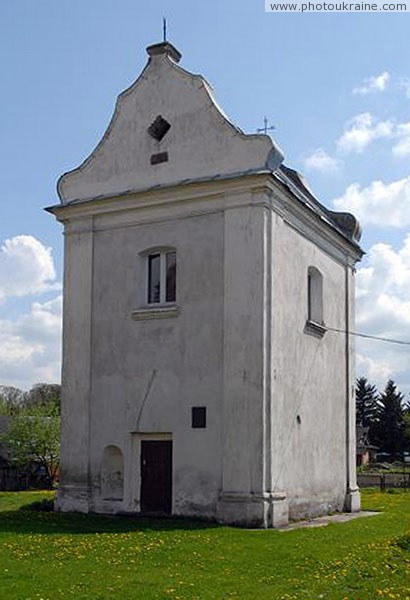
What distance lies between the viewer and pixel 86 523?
1842 centimetres

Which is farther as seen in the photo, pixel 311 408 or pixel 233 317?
pixel 311 408

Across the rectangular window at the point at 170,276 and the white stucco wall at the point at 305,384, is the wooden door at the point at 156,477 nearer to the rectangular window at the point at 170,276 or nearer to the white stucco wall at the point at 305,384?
the white stucco wall at the point at 305,384

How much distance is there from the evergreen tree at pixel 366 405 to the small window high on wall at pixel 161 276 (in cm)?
7206

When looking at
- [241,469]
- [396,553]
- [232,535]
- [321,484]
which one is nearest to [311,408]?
[321,484]

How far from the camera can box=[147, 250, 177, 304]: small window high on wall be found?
68.3ft

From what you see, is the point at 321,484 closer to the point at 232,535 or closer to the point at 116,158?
the point at 232,535

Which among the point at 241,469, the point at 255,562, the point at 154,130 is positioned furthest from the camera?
the point at 154,130

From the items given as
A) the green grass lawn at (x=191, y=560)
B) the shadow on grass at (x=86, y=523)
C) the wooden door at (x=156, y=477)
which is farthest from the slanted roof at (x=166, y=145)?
the green grass lawn at (x=191, y=560)

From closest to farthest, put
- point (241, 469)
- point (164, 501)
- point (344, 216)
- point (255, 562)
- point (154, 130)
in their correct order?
point (255, 562)
point (241, 469)
point (164, 501)
point (154, 130)
point (344, 216)

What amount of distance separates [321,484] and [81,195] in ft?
32.8

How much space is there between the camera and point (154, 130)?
21594 millimetres

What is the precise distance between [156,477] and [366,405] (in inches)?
3012

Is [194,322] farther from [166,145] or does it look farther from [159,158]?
[166,145]

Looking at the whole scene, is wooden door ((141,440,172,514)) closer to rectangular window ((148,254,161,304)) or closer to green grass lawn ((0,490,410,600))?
green grass lawn ((0,490,410,600))
